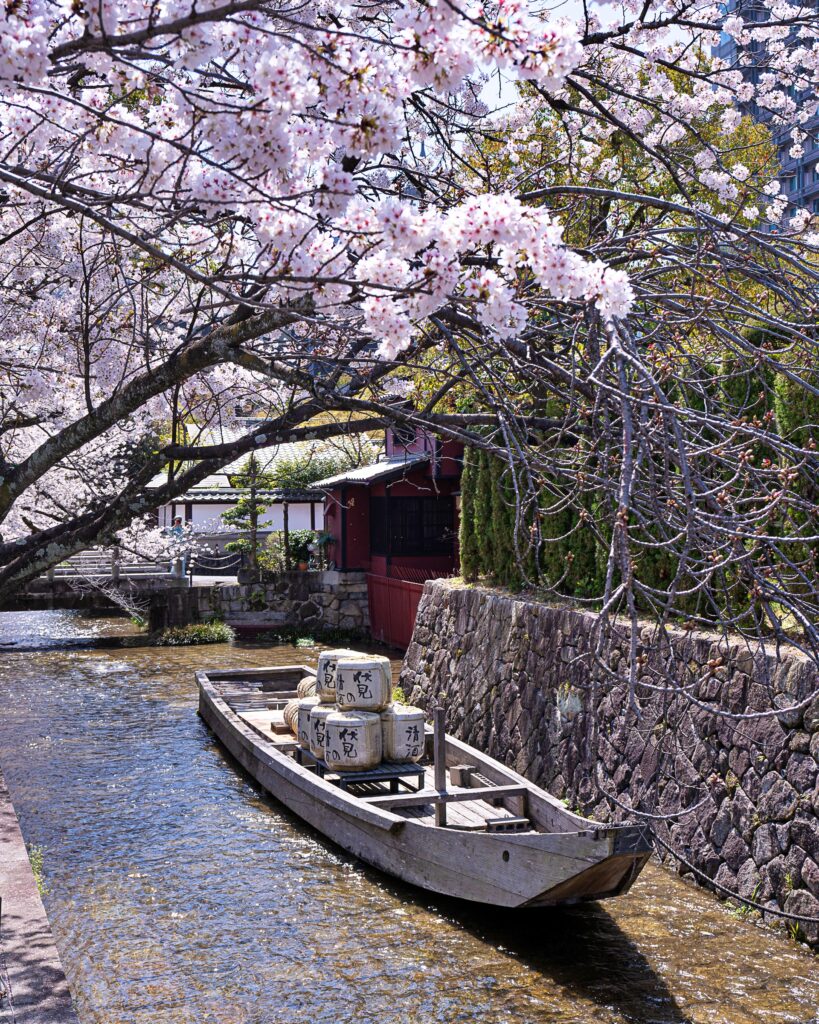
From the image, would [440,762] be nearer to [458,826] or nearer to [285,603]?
[458,826]

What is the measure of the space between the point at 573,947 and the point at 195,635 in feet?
58.5

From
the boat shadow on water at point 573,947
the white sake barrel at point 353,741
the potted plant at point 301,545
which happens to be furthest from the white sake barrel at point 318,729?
the potted plant at point 301,545

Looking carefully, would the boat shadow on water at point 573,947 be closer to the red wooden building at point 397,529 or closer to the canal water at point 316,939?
the canal water at point 316,939

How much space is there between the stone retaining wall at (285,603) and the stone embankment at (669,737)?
11.0 m

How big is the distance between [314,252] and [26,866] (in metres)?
4.54

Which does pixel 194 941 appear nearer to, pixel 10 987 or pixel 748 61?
pixel 10 987

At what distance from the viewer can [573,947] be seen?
25.3 feet

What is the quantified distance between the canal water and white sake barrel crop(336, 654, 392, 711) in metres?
1.42

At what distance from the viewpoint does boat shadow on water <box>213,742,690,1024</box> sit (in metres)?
6.82

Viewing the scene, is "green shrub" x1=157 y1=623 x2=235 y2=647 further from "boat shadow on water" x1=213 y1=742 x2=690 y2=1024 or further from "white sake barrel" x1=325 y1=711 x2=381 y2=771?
"boat shadow on water" x1=213 y1=742 x2=690 y2=1024

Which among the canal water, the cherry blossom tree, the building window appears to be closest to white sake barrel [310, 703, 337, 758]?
the canal water

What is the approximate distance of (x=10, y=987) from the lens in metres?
4.60

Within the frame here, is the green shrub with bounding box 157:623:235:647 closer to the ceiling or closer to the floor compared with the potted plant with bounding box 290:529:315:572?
closer to the floor

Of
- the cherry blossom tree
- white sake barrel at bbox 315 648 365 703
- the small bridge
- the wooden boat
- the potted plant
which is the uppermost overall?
the cherry blossom tree
